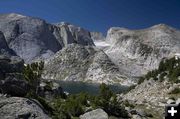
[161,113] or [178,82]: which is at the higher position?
[178,82]

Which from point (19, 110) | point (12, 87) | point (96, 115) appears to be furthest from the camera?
point (96, 115)

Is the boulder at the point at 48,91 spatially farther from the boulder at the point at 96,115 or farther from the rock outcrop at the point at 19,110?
the rock outcrop at the point at 19,110

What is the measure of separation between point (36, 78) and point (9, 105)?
23.0 metres

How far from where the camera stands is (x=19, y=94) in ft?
122

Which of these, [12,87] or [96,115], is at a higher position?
[12,87]

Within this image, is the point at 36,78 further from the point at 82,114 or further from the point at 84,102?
the point at 82,114

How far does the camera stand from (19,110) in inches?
999

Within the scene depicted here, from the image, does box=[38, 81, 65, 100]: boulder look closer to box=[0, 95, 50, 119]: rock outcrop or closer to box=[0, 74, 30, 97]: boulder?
box=[0, 74, 30, 97]: boulder

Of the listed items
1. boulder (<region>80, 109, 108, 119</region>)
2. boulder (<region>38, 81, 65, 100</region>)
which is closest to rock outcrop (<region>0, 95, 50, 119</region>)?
boulder (<region>80, 109, 108, 119</region>)

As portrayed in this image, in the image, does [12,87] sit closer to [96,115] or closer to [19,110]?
[96,115]

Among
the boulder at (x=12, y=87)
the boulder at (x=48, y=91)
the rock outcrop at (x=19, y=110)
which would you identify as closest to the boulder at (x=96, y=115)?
the boulder at (x=12, y=87)

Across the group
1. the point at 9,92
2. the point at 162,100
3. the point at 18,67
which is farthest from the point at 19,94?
the point at 18,67

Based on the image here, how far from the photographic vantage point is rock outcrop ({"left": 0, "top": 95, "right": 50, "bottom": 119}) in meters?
25.0

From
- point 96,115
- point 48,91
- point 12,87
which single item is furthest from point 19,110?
point 48,91
